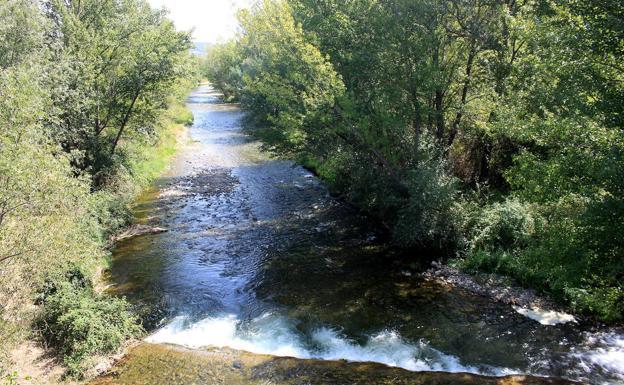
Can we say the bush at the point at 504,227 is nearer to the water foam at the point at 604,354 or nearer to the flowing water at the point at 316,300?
the flowing water at the point at 316,300

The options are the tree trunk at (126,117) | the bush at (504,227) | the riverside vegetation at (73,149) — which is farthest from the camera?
the tree trunk at (126,117)

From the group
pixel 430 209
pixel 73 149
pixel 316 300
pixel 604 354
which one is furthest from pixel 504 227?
pixel 73 149

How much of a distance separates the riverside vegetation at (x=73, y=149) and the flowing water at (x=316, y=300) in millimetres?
1954

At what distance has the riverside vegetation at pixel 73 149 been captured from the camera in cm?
1254

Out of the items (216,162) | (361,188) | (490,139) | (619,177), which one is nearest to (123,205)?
(361,188)

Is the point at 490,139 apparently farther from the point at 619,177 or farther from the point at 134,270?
the point at 134,270

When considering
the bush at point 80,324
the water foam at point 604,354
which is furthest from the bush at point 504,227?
the bush at point 80,324

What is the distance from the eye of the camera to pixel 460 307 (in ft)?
51.0

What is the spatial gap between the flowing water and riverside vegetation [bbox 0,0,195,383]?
195cm

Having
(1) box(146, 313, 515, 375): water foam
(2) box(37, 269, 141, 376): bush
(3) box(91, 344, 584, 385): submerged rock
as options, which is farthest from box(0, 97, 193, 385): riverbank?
(1) box(146, 313, 515, 375): water foam

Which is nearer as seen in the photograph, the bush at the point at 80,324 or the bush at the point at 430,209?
the bush at the point at 80,324

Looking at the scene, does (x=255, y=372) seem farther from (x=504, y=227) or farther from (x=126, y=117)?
(x=126, y=117)

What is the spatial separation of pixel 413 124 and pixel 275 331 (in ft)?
41.7

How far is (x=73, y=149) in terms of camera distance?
21719 millimetres
